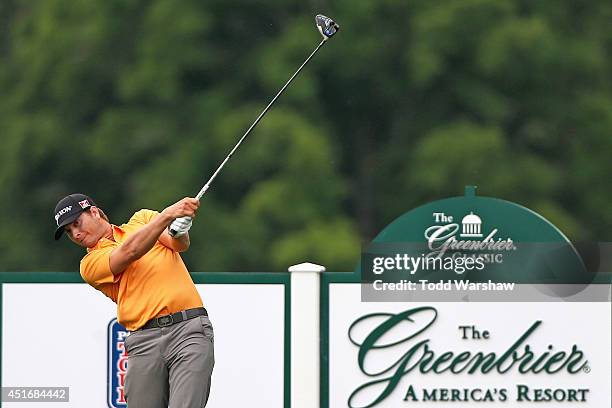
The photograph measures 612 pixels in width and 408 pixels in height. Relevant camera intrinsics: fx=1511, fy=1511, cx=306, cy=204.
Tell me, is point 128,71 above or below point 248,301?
above

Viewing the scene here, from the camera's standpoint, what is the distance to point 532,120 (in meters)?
18.1

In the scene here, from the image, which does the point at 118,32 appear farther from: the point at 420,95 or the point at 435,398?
the point at 435,398

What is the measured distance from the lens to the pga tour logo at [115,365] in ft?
26.8

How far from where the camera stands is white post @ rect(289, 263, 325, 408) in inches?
319

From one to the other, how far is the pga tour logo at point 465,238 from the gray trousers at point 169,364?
1.83m

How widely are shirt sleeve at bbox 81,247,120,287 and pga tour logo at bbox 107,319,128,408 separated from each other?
60.4 inches

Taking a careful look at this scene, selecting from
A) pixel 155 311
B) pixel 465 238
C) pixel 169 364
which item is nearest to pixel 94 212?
pixel 155 311

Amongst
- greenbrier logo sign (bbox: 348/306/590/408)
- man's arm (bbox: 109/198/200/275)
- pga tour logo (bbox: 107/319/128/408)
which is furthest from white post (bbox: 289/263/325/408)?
man's arm (bbox: 109/198/200/275)

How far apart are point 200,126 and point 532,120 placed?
399cm

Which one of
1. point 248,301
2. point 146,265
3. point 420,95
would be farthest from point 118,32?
point 146,265

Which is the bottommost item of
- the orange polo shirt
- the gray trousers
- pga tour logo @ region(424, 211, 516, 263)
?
the gray trousers

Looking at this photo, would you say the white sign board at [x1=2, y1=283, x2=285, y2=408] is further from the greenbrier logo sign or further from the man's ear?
the man's ear

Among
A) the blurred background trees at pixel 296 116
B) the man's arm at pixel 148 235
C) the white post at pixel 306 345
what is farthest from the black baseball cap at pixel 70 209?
the blurred background trees at pixel 296 116

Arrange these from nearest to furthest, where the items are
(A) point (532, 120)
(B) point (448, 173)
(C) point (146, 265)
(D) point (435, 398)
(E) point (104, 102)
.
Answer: (C) point (146, 265), (D) point (435, 398), (B) point (448, 173), (A) point (532, 120), (E) point (104, 102)
